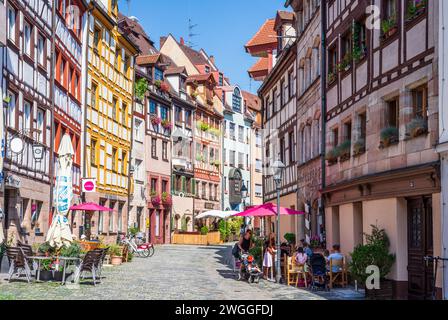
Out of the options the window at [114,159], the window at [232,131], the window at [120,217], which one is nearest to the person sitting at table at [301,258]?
the window at [114,159]

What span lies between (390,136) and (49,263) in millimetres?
8621

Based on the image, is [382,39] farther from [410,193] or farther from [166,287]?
[166,287]

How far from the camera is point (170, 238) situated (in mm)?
54531

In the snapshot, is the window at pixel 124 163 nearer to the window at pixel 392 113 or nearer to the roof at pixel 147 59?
the roof at pixel 147 59

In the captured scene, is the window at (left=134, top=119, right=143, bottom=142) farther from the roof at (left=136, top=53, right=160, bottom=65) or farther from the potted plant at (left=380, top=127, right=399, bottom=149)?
the potted plant at (left=380, top=127, right=399, bottom=149)

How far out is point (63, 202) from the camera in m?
20.5

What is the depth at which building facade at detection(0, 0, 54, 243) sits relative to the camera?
71.4ft

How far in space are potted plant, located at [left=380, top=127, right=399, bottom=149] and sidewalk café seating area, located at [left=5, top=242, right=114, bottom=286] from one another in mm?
7226

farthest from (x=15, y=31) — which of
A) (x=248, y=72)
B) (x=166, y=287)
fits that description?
(x=248, y=72)

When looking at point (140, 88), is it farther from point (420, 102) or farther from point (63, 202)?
point (420, 102)

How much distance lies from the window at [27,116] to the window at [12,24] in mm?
2421

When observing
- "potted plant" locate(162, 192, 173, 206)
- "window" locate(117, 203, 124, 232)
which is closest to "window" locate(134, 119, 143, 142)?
"potted plant" locate(162, 192, 173, 206)

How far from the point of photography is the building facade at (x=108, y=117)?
36250 millimetres
